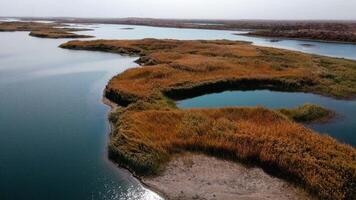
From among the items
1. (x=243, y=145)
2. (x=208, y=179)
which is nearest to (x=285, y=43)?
(x=243, y=145)

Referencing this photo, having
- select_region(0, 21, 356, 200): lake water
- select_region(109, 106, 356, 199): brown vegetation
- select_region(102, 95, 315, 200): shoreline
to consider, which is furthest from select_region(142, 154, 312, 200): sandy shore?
select_region(0, 21, 356, 200): lake water

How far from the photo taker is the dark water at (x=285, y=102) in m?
32.1

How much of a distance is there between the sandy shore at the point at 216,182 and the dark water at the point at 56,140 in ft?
4.95

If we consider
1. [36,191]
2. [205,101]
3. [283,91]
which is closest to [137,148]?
[36,191]

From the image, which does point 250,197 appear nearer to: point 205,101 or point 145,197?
point 145,197

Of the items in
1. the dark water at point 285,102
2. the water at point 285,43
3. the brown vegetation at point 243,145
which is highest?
the water at point 285,43

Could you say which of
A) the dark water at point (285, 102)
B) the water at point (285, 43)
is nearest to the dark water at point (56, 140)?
the dark water at point (285, 102)

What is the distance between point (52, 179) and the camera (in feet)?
71.3

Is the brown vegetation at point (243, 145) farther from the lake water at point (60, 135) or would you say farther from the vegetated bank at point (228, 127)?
the lake water at point (60, 135)

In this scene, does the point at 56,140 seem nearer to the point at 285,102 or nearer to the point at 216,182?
the point at 216,182

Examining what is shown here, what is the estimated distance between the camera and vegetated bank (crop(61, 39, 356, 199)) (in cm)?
2172

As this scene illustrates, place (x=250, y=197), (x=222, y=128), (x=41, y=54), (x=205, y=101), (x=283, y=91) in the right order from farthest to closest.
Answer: (x=41, y=54), (x=283, y=91), (x=205, y=101), (x=222, y=128), (x=250, y=197)

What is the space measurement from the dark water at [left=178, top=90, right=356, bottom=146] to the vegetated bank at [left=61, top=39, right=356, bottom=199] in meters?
1.94

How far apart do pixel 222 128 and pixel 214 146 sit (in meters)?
2.96
